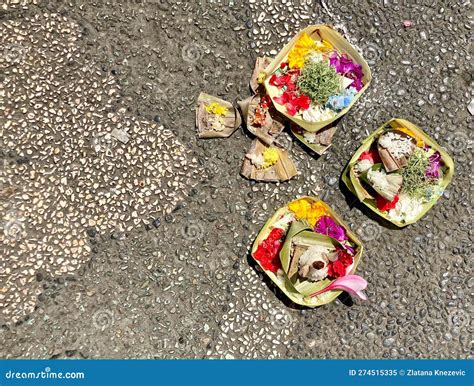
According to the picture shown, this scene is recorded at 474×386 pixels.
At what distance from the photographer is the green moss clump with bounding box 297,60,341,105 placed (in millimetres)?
2473

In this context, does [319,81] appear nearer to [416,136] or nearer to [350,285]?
[416,136]

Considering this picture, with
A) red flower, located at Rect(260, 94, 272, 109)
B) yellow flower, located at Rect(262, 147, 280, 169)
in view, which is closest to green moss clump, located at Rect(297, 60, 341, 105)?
red flower, located at Rect(260, 94, 272, 109)

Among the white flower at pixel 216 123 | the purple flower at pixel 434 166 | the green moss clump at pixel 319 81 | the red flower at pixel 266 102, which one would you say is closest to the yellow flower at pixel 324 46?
the green moss clump at pixel 319 81

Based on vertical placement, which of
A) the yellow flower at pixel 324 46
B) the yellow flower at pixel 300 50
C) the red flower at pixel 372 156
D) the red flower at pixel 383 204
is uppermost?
the yellow flower at pixel 324 46

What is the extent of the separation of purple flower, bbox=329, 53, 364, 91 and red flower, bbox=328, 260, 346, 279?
3.17 ft

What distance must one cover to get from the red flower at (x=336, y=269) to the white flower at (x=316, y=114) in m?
0.78

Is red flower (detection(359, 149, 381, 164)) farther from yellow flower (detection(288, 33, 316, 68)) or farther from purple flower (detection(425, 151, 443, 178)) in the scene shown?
yellow flower (detection(288, 33, 316, 68))

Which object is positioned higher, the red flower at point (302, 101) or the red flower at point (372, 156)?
the red flower at point (302, 101)

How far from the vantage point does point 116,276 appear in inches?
102

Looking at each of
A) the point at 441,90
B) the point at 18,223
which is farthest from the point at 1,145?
the point at 441,90

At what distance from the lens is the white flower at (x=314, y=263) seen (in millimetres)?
2438

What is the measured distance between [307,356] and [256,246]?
704mm

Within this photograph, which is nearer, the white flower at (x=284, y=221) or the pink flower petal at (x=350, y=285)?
the pink flower petal at (x=350, y=285)

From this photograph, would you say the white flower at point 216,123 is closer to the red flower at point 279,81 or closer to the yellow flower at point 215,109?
the yellow flower at point 215,109
